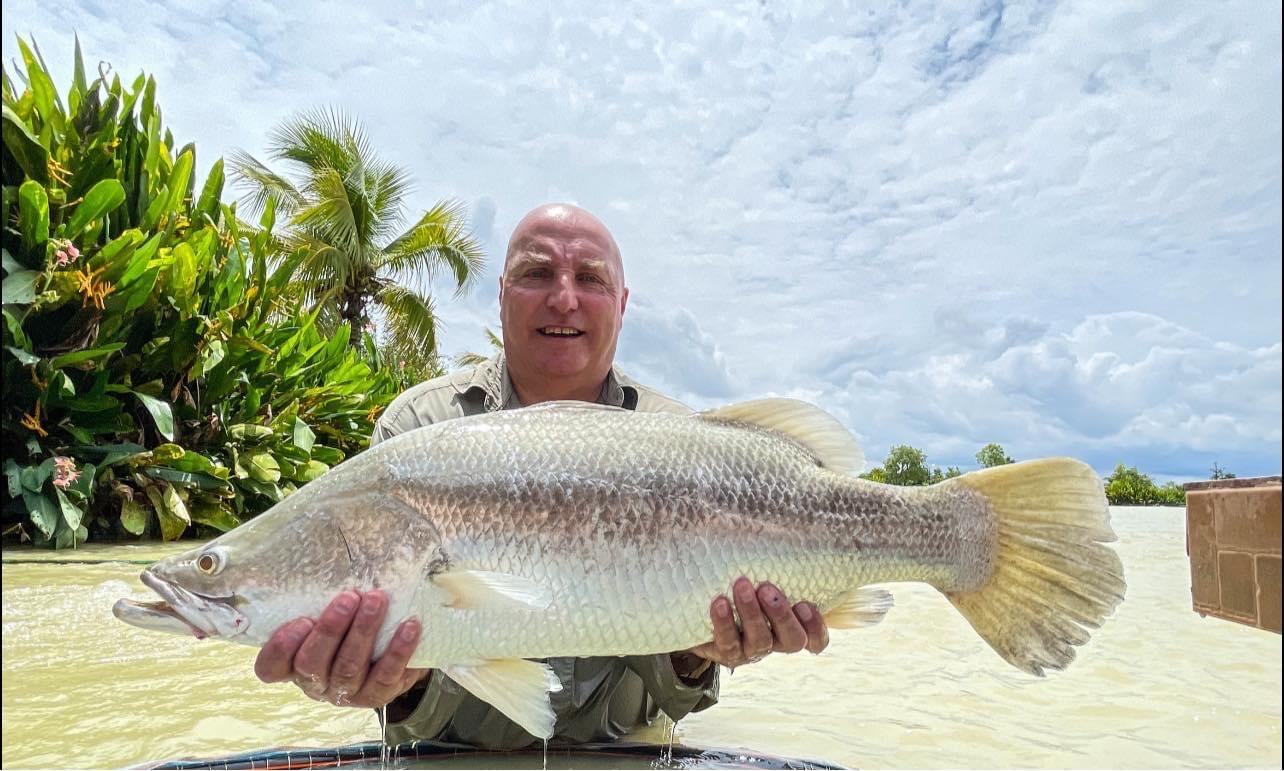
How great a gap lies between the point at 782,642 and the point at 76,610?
5475 millimetres

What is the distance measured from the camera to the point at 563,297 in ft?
11.3

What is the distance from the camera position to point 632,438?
2.46 meters

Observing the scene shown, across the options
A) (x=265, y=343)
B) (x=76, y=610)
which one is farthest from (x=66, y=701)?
(x=265, y=343)

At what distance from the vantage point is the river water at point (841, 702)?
364 cm

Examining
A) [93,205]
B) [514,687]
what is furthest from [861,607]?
[93,205]

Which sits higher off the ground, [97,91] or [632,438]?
[97,91]

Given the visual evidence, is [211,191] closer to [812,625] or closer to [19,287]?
[19,287]

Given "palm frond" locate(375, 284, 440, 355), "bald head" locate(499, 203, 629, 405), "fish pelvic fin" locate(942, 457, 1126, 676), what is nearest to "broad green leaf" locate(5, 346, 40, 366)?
"bald head" locate(499, 203, 629, 405)

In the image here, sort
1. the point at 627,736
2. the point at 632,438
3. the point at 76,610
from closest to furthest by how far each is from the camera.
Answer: the point at 632,438 → the point at 627,736 → the point at 76,610

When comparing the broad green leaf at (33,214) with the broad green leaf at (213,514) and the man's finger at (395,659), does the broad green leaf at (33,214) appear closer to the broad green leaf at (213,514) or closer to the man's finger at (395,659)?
the broad green leaf at (213,514)

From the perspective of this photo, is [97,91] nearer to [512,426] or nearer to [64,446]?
[64,446]

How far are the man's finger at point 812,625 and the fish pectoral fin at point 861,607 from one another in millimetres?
43

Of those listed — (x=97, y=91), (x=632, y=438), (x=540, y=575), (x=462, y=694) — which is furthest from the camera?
(x=97, y=91)

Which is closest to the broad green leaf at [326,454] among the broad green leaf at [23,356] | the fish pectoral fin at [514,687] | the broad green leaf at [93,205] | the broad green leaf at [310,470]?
the broad green leaf at [310,470]
